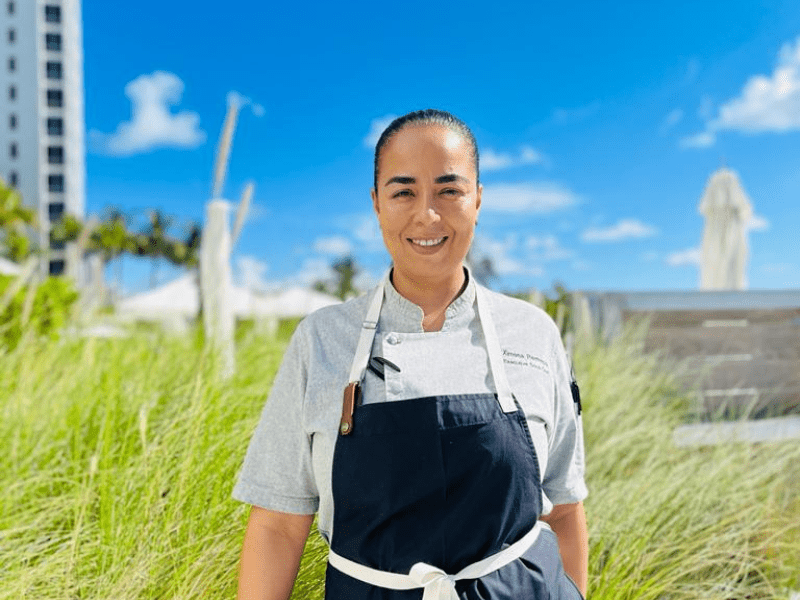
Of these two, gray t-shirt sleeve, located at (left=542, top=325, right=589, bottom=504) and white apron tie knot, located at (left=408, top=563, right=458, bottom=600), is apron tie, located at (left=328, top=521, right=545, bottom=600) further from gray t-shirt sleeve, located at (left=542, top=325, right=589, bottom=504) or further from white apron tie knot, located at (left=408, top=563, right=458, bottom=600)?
gray t-shirt sleeve, located at (left=542, top=325, right=589, bottom=504)

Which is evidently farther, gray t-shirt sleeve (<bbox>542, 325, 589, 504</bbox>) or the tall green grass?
the tall green grass

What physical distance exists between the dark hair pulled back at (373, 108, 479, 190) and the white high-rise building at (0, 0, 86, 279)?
51131mm

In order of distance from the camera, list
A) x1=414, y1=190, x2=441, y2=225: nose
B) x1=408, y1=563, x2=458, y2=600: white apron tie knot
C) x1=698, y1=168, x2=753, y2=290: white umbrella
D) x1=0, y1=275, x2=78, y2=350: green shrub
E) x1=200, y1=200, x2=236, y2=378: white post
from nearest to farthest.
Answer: x1=408, y1=563, x2=458, y2=600: white apron tie knot
x1=414, y1=190, x2=441, y2=225: nose
x1=200, y1=200, x2=236, y2=378: white post
x1=0, y1=275, x2=78, y2=350: green shrub
x1=698, y1=168, x2=753, y2=290: white umbrella

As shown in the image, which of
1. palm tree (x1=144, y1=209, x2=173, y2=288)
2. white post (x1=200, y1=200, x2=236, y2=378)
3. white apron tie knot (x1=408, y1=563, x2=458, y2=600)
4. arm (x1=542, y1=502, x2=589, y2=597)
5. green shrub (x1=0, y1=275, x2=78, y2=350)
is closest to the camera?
white apron tie knot (x1=408, y1=563, x2=458, y2=600)

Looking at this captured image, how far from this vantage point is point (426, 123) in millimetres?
1264

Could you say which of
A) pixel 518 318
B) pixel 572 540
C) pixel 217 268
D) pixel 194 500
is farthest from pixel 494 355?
pixel 217 268

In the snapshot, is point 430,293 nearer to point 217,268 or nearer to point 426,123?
point 426,123

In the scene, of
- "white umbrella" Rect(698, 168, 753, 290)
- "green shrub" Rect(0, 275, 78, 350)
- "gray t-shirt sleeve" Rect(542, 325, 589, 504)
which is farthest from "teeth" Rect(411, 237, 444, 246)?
A: "white umbrella" Rect(698, 168, 753, 290)

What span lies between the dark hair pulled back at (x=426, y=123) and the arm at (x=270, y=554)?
69cm

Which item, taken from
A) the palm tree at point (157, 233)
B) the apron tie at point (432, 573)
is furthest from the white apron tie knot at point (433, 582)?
the palm tree at point (157, 233)

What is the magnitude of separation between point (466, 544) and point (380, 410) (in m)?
0.28

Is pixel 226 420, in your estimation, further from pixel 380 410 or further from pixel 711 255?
pixel 711 255

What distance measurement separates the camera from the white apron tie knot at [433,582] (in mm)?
1140

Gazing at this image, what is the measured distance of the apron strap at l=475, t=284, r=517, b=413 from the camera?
4.06ft
